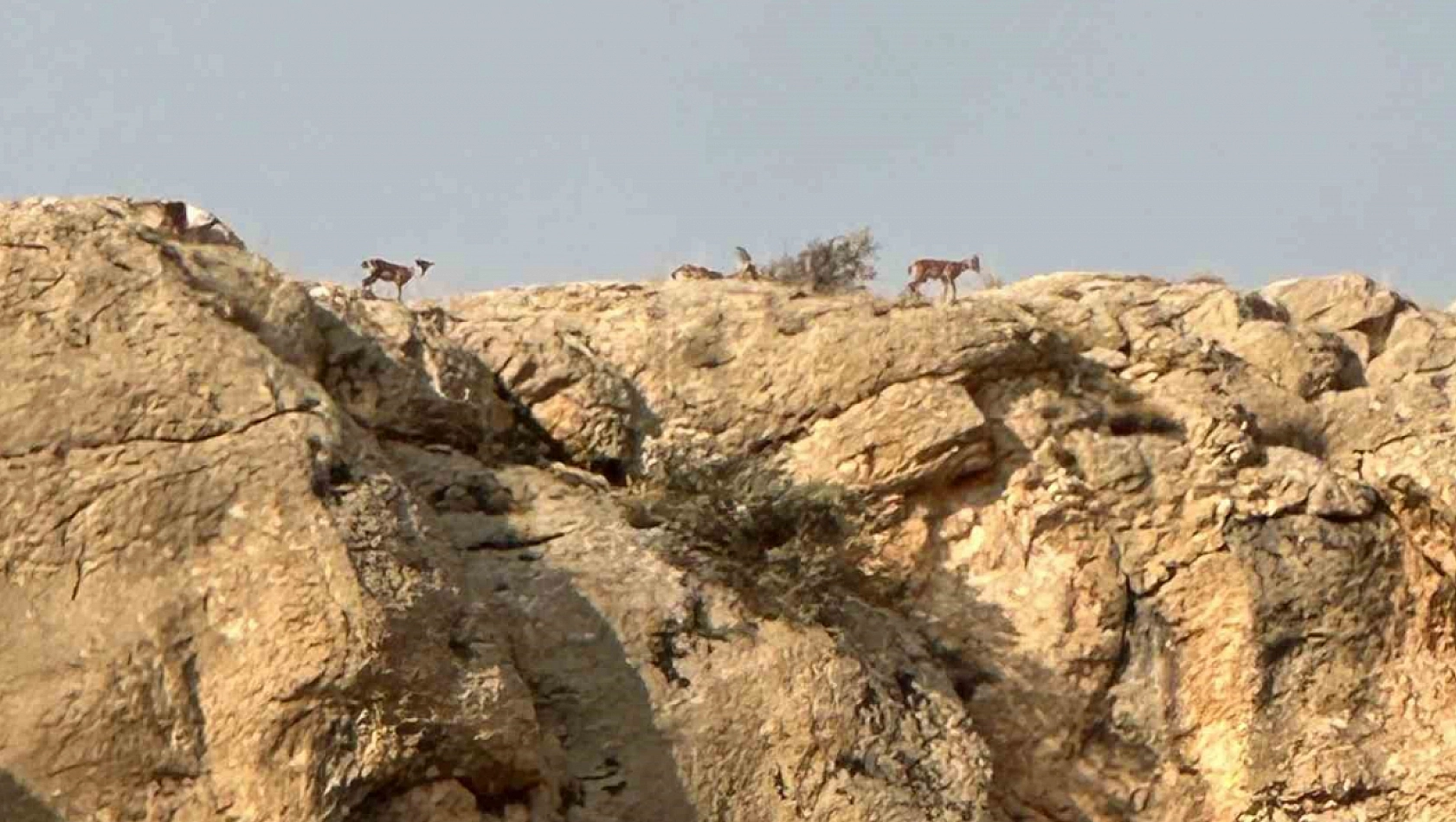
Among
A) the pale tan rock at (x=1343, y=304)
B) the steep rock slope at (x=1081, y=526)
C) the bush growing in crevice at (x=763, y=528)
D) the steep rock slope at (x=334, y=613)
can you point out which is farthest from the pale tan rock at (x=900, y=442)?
the pale tan rock at (x=1343, y=304)

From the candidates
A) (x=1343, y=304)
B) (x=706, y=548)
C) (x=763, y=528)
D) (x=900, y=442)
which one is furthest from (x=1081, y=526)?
(x=1343, y=304)

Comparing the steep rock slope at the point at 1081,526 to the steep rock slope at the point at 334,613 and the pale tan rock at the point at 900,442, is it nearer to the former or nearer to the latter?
the pale tan rock at the point at 900,442

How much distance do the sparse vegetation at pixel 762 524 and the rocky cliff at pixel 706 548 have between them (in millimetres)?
29

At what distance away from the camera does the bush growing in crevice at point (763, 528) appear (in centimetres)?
1062

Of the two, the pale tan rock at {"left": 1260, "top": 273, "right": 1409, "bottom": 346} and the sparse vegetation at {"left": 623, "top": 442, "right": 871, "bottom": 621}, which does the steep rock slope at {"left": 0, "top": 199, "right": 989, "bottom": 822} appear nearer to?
the sparse vegetation at {"left": 623, "top": 442, "right": 871, "bottom": 621}

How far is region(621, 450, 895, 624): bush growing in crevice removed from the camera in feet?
34.9

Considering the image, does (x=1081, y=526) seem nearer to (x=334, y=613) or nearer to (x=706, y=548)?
(x=706, y=548)

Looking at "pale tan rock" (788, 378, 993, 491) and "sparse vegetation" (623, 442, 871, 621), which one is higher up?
"pale tan rock" (788, 378, 993, 491)

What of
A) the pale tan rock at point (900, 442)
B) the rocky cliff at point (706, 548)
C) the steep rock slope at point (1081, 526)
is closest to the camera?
the rocky cliff at point (706, 548)

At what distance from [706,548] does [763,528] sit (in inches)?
19.0

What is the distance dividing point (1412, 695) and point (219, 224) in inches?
310

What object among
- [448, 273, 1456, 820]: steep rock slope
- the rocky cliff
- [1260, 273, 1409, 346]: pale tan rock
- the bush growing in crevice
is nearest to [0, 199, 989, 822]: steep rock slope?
the rocky cliff

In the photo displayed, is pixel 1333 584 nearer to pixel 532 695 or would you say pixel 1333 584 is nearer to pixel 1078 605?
pixel 1078 605

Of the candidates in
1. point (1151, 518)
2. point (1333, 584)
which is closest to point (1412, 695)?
point (1333, 584)
